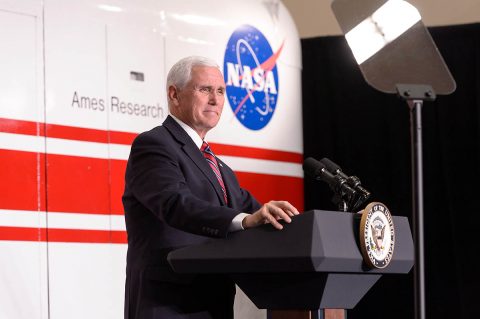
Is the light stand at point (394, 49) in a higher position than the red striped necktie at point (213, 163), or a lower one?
higher

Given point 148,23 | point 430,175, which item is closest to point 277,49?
point 148,23

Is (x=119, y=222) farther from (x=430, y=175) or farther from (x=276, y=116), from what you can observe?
(x=430, y=175)

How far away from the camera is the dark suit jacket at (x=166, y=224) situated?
2676mm

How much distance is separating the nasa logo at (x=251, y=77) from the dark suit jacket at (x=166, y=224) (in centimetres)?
251

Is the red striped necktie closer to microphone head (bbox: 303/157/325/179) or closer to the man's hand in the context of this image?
microphone head (bbox: 303/157/325/179)

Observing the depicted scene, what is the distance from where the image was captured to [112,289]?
452 centimetres

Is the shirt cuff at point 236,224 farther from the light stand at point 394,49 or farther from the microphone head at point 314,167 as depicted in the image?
the light stand at point 394,49

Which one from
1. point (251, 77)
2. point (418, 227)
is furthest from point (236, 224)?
point (251, 77)

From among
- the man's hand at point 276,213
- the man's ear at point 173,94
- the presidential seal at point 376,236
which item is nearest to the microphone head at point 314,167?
the presidential seal at point 376,236

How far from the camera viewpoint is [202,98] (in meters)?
3.04

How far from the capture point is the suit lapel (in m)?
2.92

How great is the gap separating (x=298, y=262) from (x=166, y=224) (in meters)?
0.60

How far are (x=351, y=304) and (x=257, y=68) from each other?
3.11 m

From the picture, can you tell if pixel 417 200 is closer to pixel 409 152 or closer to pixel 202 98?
pixel 202 98
